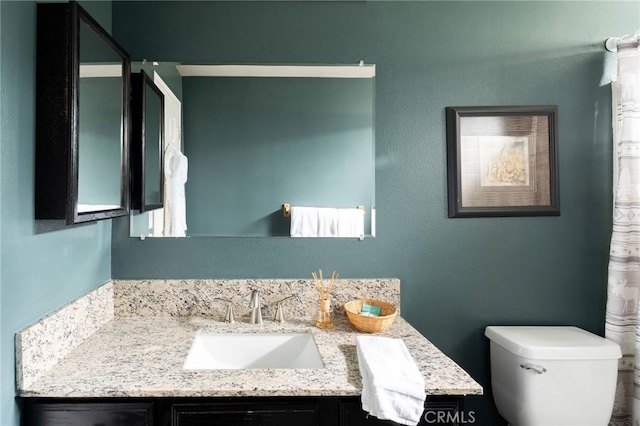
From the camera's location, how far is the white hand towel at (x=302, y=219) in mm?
1827

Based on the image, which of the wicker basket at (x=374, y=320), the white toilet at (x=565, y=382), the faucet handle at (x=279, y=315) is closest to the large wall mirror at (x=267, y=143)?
the faucet handle at (x=279, y=315)

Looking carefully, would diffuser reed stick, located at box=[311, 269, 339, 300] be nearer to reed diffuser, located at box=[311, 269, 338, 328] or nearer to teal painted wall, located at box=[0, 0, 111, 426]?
reed diffuser, located at box=[311, 269, 338, 328]

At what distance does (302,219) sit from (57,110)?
1.01m

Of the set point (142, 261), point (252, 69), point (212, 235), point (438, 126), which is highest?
point (252, 69)

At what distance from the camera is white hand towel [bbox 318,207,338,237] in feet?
6.01

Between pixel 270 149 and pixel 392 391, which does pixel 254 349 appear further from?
pixel 270 149

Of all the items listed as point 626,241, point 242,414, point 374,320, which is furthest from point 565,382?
point 242,414

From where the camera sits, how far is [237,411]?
116 centimetres

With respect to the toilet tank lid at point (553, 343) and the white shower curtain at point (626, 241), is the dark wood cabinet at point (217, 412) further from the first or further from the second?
the white shower curtain at point (626, 241)

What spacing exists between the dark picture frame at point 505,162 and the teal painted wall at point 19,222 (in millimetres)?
1608

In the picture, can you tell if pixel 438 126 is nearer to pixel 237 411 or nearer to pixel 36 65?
pixel 237 411

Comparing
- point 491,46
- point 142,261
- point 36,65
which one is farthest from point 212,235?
point 491,46

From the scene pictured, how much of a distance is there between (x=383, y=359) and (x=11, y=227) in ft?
3.76

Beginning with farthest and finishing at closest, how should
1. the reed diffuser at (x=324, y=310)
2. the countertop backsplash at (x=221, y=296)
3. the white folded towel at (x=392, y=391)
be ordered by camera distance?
the countertop backsplash at (x=221, y=296), the reed diffuser at (x=324, y=310), the white folded towel at (x=392, y=391)
